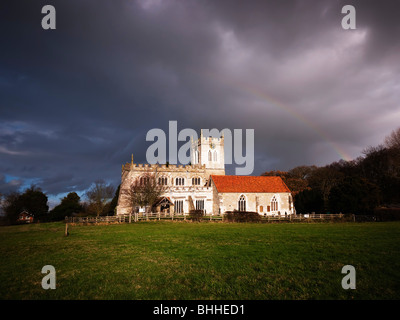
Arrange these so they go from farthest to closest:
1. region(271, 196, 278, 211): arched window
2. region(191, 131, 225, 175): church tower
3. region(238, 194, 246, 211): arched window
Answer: region(191, 131, 225, 175): church tower → region(271, 196, 278, 211): arched window → region(238, 194, 246, 211): arched window

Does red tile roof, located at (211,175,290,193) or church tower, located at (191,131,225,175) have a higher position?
church tower, located at (191,131,225,175)

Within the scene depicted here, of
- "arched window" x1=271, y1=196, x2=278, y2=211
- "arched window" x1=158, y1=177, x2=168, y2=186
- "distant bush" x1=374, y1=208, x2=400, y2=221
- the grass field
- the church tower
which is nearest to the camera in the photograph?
the grass field

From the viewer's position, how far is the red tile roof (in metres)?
40.5

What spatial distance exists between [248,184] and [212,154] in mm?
19516

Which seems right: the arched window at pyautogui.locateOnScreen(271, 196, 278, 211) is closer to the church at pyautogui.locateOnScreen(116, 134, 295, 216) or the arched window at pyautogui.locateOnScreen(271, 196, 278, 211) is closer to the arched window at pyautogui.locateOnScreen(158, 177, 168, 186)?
the church at pyautogui.locateOnScreen(116, 134, 295, 216)

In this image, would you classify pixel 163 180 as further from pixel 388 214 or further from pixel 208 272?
pixel 208 272

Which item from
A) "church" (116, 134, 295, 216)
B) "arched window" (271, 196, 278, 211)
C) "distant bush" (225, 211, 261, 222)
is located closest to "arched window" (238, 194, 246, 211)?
"church" (116, 134, 295, 216)

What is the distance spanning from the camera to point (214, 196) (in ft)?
134

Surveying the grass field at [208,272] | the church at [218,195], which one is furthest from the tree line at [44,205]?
the grass field at [208,272]

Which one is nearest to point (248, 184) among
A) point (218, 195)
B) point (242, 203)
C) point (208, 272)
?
point (242, 203)

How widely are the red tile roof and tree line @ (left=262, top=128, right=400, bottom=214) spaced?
4466 mm
